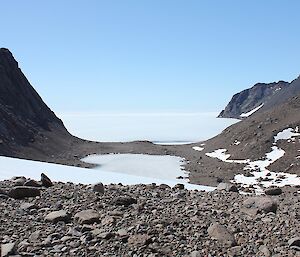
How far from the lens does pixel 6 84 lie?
7300cm

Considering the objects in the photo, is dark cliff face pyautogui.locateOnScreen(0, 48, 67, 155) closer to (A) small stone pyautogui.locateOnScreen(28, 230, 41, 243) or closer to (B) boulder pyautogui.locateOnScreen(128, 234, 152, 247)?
(A) small stone pyautogui.locateOnScreen(28, 230, 41, 243)

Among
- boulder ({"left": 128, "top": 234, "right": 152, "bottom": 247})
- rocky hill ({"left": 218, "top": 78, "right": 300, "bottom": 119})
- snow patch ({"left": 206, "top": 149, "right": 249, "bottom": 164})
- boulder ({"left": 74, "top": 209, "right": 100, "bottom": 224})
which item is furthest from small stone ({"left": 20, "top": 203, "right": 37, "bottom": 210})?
rocky hill ({"left": 218, "top": 78, "right": 300, "bottom": 119})

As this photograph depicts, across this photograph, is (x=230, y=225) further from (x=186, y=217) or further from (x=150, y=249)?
(x=150, y=249)

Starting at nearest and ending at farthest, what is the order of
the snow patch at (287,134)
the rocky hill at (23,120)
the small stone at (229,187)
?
the small stone at (229,187) → the snow patch at (287,134) → the rocky hill at (23,120)

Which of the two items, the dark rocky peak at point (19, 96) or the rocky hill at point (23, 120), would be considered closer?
the rocky hill at point (23, 120)

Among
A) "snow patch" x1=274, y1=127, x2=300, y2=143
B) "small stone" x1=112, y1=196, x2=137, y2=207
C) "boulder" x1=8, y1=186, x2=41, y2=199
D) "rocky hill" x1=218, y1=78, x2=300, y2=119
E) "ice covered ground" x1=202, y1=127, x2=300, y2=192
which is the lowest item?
"ice covered ground" x1=202, y1=127, x2=300, y2=192

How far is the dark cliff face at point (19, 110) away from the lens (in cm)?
5650

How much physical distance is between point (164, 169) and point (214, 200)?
3484cm

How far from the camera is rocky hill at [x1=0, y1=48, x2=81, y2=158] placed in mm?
52750

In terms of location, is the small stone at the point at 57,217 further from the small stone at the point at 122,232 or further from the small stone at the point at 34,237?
the small stone at the point at 122,232

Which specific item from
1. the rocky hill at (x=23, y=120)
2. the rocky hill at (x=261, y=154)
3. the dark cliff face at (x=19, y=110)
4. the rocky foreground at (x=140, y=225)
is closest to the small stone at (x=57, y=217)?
the rocky foreground at (x=140, y=225)

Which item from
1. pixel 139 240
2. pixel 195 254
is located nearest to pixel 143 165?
pixel 139 240

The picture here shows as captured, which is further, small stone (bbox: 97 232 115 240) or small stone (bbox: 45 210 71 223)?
small stone (bbox: 45 210 71 223)

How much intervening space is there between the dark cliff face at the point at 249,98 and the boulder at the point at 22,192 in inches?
6550
